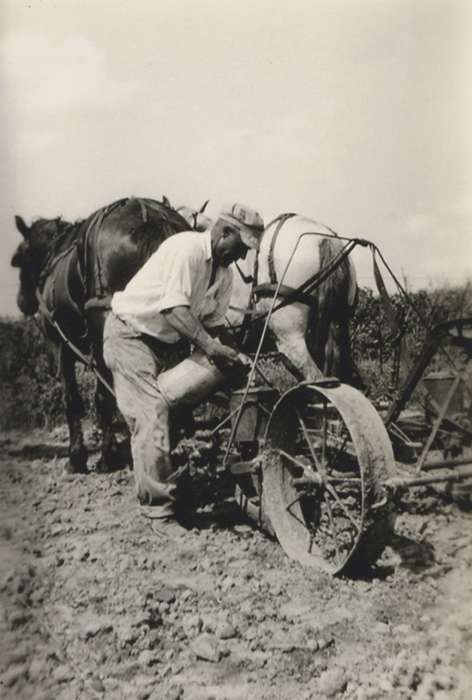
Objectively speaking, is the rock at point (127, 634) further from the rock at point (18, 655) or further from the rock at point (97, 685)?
the rock at point (18, 655)

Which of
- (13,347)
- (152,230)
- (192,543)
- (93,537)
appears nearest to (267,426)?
(192,543)

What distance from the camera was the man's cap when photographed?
3584mm

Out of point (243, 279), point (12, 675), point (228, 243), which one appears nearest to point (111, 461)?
point (243, 279)

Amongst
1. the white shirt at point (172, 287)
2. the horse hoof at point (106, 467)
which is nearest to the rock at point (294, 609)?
the white shirt at point (172, 287)

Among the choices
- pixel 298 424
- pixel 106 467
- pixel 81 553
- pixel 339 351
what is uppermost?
pixel 339 351

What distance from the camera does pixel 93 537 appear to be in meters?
3.68

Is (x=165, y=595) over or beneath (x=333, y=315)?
beneath

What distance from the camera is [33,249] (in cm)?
667

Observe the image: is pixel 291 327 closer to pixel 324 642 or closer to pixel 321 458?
pixel 321 458

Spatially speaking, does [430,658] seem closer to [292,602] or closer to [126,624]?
[292,602]

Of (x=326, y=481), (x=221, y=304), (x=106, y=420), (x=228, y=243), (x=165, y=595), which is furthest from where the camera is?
(x=106, y=420)

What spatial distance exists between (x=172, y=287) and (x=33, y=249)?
375cm

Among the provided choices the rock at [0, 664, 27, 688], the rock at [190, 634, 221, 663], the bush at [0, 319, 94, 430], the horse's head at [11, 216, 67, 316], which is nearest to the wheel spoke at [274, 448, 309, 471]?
the rock at [190, 634, 221, 663]

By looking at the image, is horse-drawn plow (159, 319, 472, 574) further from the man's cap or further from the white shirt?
the man's cap
